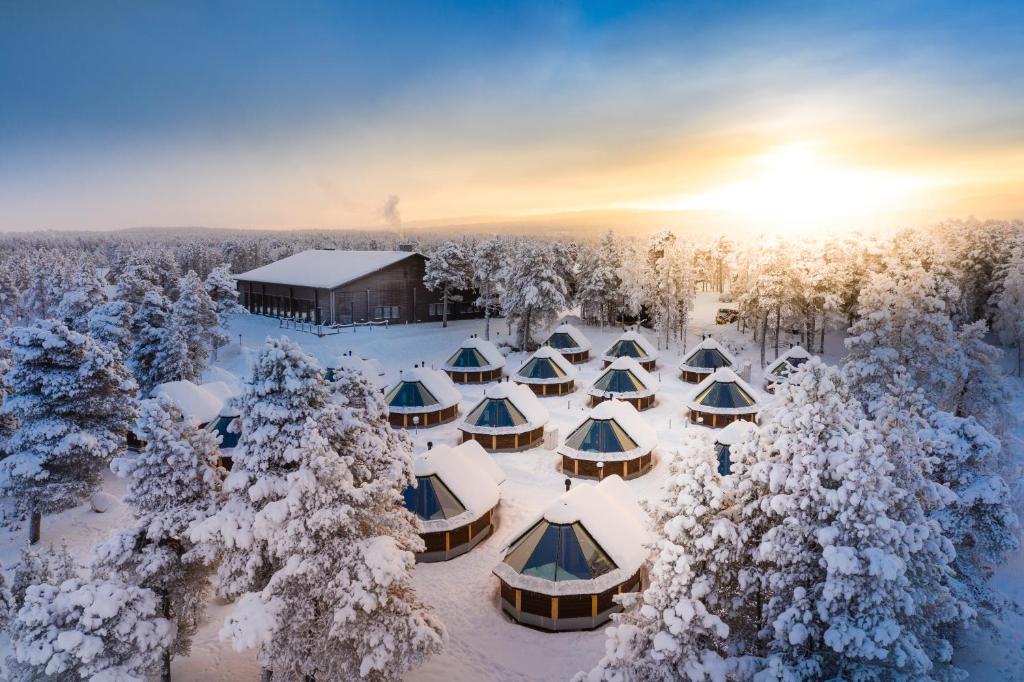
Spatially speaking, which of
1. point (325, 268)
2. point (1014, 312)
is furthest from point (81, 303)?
point (1014, 312)

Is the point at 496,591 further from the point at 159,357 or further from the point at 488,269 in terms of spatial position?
the point at 488,269

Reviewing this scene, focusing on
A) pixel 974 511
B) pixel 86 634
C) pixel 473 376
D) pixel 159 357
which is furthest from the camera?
pixel 473 376

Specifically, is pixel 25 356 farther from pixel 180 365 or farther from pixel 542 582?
pixel 542 582

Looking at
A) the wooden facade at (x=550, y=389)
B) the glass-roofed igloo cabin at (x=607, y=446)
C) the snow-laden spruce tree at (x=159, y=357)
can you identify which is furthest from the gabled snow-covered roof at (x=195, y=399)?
the wooden facade at (x=550, y=389)

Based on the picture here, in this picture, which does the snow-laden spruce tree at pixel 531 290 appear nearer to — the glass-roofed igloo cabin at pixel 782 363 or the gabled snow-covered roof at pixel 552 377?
the gabled snow-covered roof at pixel 552 377

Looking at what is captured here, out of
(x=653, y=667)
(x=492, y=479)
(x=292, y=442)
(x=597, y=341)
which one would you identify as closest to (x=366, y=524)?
(x=292, y=442)

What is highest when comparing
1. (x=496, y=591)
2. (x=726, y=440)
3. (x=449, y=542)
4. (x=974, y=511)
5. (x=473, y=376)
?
(x=974, y=511)

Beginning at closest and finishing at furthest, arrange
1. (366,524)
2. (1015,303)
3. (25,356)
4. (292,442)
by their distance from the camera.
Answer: (292,442)
(366,524)
(25,356)
(1015,303)
